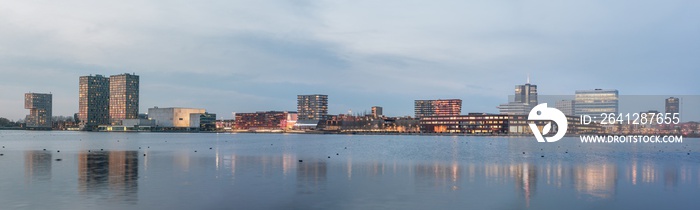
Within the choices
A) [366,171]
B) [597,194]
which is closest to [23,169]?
[366,171]

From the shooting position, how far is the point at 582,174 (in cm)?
4712

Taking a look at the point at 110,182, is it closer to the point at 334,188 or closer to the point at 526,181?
the point at 334,188

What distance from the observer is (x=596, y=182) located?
4034cm

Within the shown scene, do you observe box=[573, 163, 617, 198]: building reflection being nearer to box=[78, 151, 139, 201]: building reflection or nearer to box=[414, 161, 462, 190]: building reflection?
box=[414, 161, 462, 190]: building reflection

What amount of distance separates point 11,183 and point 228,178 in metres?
13.4

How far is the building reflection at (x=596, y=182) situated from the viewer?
113ft

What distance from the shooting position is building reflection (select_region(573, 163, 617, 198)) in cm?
3431

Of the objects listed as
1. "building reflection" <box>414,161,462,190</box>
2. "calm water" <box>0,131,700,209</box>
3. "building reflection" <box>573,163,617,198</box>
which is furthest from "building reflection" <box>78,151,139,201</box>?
"building reflection" <box>573,163,617,198</box>

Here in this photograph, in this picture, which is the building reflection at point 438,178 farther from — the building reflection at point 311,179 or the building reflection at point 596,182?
the building reflection at point 596,182

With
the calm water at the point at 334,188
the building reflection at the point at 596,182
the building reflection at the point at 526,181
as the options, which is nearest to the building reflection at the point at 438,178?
the calm water at the point at 334,188

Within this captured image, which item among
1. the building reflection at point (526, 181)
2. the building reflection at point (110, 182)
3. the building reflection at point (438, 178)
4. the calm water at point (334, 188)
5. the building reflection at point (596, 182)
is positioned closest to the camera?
the calm water at point (334, 188)

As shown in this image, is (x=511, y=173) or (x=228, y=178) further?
(x=511, y=173)

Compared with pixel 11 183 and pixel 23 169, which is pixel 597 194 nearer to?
pixel 11 183

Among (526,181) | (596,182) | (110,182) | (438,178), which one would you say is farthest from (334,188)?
(596,182)
